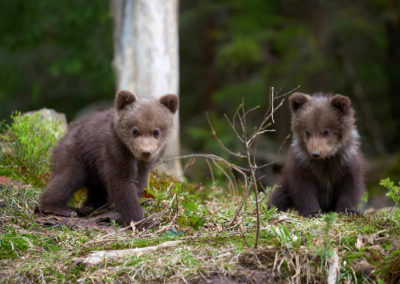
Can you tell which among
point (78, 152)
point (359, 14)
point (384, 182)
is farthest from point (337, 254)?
point (359, 14)

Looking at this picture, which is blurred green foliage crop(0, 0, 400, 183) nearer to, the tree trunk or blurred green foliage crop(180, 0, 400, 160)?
blurred green foliage crop(180, 0, 400, 160)

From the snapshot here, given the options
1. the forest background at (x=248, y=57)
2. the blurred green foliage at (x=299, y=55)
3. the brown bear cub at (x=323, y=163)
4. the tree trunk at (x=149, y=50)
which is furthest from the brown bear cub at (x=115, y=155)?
the blurred green foliage at (x=299, y=55)

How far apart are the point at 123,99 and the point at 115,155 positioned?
2.24 feet

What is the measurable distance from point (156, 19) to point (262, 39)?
4.59 meters

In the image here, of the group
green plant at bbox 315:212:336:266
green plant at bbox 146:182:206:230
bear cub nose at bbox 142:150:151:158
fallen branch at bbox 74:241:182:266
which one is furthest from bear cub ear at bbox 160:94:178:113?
green plant at bbox 315:212:336:266

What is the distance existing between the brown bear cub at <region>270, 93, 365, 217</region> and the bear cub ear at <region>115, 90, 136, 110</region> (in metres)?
1.96

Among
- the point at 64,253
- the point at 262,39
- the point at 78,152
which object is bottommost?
the point at 64,253

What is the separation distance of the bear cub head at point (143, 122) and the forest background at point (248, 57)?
240 inches

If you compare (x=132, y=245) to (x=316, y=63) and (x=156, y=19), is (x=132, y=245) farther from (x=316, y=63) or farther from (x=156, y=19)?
(x=316, y=63)

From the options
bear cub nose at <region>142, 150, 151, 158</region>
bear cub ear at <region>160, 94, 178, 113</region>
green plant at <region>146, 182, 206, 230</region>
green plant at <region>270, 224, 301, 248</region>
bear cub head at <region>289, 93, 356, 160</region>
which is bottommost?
green plant at <region>146, 182, 206, 230</region>

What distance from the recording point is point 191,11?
15.8 metres

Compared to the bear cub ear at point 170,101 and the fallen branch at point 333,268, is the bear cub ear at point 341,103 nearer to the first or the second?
the bear cub ear at point 170,101

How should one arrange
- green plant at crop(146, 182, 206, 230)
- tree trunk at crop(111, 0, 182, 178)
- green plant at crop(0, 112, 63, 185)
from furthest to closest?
tree trunk at crop(111, 0, 182, 178) → green plant at crop(0, 112, 63, 185) → green plant at crop(146, 182, 206, 230)

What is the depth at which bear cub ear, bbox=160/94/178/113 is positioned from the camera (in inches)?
244
